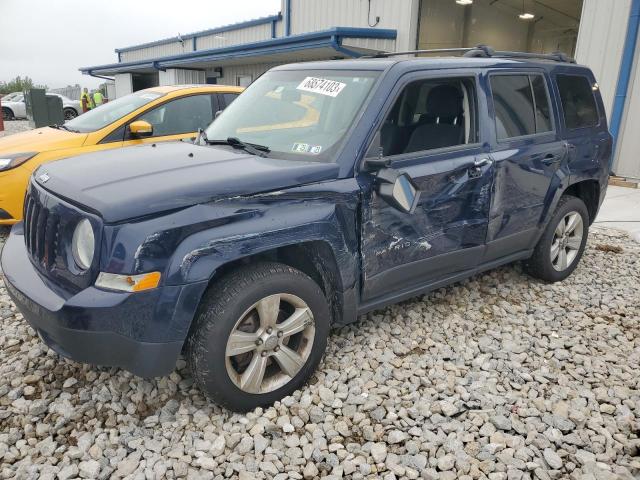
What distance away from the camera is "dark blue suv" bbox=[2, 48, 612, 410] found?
233cm

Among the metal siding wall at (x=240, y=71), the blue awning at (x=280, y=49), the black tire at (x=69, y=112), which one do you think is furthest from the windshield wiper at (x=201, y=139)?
the black tire at (x=69, y=112)

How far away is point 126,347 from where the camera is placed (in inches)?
92.5

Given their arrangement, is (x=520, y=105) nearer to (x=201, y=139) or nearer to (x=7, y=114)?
(x=201, y=139)

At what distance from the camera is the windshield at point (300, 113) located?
304 centimetres

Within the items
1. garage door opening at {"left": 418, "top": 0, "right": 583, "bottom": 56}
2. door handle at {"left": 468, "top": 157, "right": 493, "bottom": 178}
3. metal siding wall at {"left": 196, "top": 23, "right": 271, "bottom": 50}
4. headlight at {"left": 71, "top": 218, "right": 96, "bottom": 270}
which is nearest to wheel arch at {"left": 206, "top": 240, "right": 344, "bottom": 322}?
headlight at {"left": 71, "top": 218, "right": 96, "bottom": 270}

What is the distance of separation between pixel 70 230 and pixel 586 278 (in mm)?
4430

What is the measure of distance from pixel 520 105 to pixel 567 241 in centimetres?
149

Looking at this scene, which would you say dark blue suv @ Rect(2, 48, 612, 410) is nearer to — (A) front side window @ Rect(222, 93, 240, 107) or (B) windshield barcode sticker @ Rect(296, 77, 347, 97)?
(B) windshield barcode sticker @ Rect(296, 77, 347, 97)

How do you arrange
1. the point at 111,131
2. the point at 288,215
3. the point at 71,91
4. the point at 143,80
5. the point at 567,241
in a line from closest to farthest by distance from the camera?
the point at 288,215 → the point at 567,241 → the point at 111,131 → the point at 143,80 → the point at 71,91

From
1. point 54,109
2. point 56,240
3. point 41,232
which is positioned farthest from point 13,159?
point 54,109

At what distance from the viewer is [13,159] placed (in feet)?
17.1

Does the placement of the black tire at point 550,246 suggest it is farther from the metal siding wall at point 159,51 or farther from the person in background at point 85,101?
the person in background at point 85,101

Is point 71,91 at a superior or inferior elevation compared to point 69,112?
superior

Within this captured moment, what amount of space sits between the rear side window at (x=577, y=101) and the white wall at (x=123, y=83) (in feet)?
82.1
